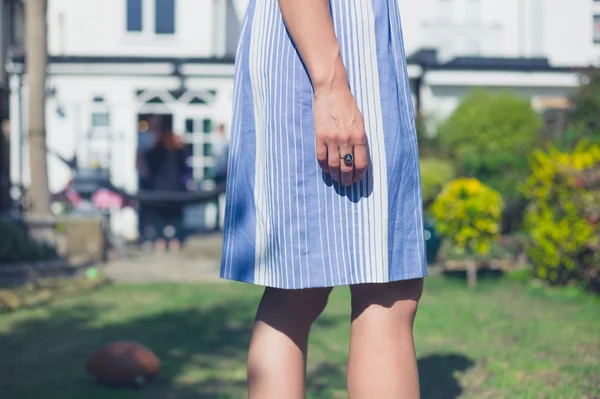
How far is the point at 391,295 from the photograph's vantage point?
1686 mm

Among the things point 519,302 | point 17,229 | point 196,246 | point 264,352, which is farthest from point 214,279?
point 264,352

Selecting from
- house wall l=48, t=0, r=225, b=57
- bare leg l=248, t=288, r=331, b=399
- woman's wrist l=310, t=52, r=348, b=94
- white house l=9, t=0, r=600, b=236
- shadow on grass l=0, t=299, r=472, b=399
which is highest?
house wall l=48, t=0, r=225, b=57

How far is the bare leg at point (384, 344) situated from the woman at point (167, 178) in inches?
360

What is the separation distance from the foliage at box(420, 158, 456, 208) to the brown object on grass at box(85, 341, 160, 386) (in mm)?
6579

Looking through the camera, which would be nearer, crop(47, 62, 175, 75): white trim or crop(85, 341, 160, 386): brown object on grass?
crop(85, 341, 160, 386): brown object on grass

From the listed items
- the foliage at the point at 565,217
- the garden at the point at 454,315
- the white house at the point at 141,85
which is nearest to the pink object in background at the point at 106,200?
the white house at the point at 141,85

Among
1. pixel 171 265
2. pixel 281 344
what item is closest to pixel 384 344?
pixel 281 344

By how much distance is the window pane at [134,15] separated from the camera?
15.9m

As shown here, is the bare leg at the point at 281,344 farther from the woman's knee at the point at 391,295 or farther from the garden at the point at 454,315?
the garden at the point at 454,315

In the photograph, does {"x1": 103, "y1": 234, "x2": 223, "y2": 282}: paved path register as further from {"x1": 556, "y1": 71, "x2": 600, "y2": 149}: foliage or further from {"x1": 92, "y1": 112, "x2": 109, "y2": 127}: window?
{"x1": 92, "y1": 112, "x2": 109, "y2": 127}: window

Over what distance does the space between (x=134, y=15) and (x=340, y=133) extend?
15.2 metres

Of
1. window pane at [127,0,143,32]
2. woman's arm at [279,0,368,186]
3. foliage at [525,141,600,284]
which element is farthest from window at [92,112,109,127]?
woman's arm at [279,0,368,186]

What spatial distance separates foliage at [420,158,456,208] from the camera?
9.57m

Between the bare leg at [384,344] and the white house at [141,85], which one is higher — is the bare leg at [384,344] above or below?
below
